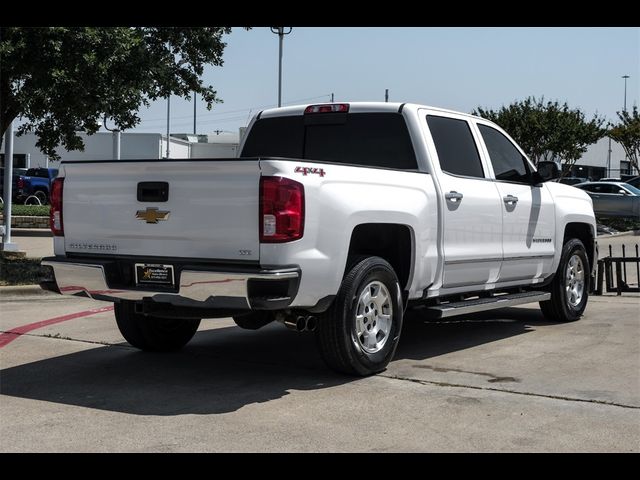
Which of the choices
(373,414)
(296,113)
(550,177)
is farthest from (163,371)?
(550,177)

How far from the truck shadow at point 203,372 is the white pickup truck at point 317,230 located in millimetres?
352

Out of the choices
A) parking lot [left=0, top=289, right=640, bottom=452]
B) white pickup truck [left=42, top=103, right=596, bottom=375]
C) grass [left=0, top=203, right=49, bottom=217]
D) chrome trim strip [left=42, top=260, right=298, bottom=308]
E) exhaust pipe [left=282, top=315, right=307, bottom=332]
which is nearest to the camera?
parking lot [left=0, top=289, right=640, bottom=452]

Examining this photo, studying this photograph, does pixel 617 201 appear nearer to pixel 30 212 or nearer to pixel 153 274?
pixel 30 212

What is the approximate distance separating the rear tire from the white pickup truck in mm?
13

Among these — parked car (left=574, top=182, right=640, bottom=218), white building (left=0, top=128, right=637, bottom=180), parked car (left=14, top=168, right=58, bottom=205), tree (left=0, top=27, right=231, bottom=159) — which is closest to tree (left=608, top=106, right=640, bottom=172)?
white building (left=0, top=128, right=637, bottom=180)

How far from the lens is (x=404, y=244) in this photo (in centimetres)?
714

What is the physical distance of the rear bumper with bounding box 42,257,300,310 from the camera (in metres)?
5.84

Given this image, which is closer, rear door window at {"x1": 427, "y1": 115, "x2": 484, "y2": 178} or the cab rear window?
the cab rear window

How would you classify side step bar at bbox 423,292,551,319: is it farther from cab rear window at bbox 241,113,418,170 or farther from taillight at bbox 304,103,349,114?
taillight at bbox 304,103,349,114

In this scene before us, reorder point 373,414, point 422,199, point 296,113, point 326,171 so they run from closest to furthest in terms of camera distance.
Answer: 1. point 373,414
2. point 326,171
3. point 422,199
4. point 296,113

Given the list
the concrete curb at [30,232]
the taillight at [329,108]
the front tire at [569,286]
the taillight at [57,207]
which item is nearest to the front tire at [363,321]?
the taillight at [329,108]
